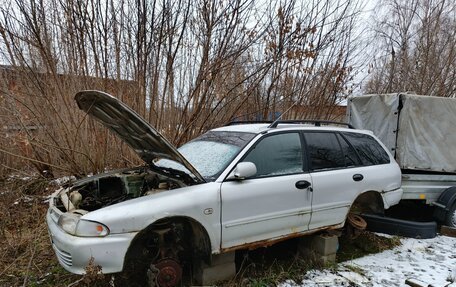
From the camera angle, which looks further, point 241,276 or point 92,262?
point 241,276

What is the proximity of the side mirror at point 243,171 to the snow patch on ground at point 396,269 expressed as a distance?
1.33 meters

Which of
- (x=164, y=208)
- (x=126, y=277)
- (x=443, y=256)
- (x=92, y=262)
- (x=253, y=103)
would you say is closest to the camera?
(x=92, y=262)

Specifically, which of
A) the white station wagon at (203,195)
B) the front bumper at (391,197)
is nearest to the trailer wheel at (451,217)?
the front bumper at (391,197)

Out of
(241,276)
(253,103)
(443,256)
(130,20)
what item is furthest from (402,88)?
(241,276)

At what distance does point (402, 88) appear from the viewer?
42.9ft

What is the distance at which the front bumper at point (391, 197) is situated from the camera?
4502mm

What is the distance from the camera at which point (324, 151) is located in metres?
4.11

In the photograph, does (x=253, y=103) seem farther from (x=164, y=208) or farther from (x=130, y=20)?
(x=164, y=208)

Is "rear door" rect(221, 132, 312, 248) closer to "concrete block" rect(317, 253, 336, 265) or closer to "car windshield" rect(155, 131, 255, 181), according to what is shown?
"car windshield" rect(155, 131, 255, 181)

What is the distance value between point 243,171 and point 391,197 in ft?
8.81

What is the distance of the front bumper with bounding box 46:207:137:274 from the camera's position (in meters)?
2.65

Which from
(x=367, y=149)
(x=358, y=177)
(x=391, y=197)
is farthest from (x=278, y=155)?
(x=391, y=197)

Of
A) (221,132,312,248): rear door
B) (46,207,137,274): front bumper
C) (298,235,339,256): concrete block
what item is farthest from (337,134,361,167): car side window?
(46,207,137,274): front bumper

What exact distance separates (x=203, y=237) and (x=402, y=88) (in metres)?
12.9
